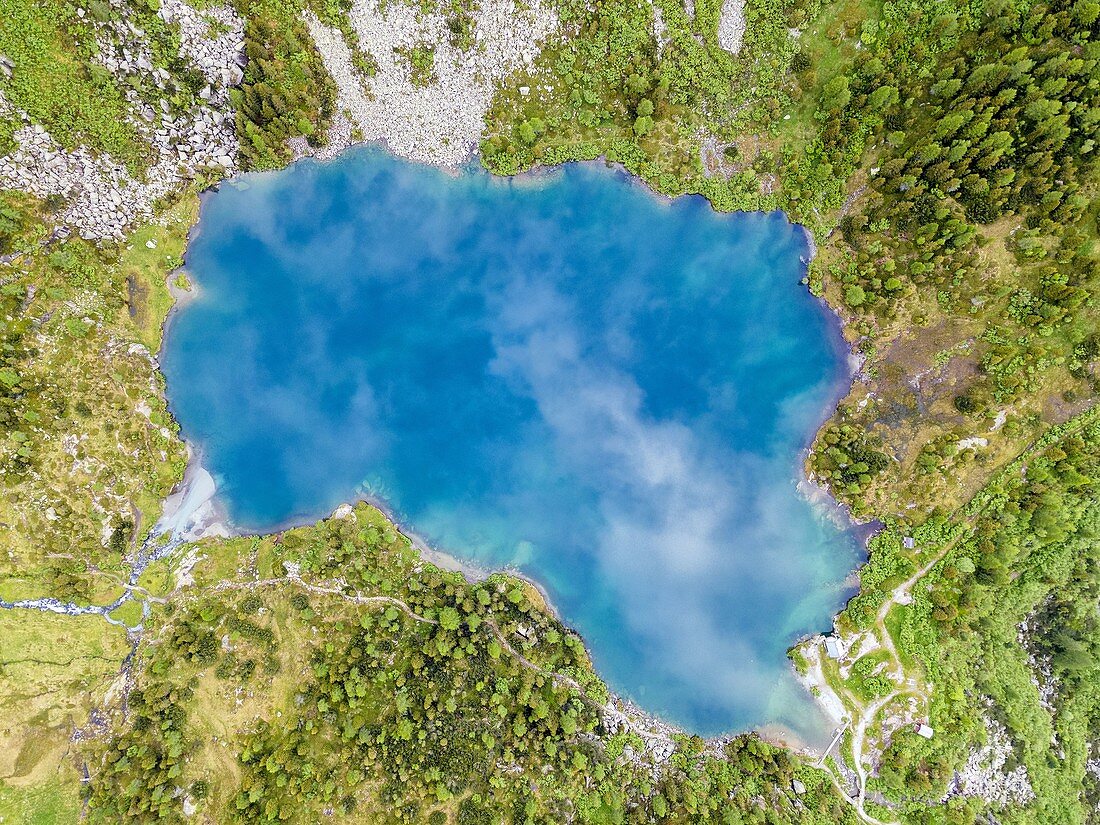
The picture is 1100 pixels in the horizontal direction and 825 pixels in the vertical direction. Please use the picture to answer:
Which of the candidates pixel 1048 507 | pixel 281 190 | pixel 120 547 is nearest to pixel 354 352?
pixel 281 190

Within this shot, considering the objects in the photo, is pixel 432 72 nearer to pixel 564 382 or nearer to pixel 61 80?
pixel 61 80

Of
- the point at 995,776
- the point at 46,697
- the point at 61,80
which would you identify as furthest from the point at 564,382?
the point at 46,697

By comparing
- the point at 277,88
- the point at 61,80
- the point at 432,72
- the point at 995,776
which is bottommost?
the point at 995,776

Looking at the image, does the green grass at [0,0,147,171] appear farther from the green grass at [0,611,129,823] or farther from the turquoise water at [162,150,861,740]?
the green grass at [0,611,129,823]

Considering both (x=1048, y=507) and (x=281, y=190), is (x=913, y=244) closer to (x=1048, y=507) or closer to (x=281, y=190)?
(x=1048, y=507)

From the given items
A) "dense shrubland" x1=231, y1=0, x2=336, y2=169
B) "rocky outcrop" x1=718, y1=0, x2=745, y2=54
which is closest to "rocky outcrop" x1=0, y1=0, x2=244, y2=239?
"dense shrubland" x1=231, y1=0, x2=336, y2=169

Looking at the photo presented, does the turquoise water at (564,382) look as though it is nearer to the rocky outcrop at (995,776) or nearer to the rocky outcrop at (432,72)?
the rocky outcrop at (432,72)

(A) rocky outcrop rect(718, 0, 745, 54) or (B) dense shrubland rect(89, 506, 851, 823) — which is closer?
(B) dense shrubland rect(89, 506, 851, 823)

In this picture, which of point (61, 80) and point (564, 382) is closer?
point (61, 80)
